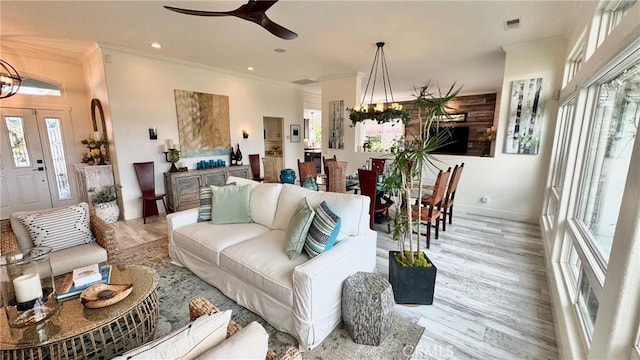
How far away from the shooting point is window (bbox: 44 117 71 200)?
4934 millimetres

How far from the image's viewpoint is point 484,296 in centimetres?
244

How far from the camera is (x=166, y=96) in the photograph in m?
4.96

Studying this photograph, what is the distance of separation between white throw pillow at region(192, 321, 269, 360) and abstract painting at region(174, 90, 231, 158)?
5.20 m

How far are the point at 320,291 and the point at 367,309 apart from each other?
36 cm

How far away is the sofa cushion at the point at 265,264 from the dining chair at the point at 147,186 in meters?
3.20

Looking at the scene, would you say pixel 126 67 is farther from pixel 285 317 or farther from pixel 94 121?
pixel 285 317

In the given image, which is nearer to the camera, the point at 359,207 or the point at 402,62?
the point at 359,207

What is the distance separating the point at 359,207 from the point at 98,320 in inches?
75.0

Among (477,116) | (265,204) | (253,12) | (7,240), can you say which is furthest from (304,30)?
(477,116)

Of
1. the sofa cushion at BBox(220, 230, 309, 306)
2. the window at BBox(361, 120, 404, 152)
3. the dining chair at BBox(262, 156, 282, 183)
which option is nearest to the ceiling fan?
the sofa cushion at BBox(220, 230, 309, 306)

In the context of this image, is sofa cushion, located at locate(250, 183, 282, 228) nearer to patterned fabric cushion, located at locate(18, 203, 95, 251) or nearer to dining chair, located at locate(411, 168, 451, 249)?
patterned fabric cushion, located at locate(18, 203, 95, 251)

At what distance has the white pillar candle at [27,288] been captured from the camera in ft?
4.98

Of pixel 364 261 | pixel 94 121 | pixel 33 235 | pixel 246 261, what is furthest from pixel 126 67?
pixel 364 261

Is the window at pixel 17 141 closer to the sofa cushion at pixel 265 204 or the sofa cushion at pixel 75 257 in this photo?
the sofa cushion at pixel 75 257
